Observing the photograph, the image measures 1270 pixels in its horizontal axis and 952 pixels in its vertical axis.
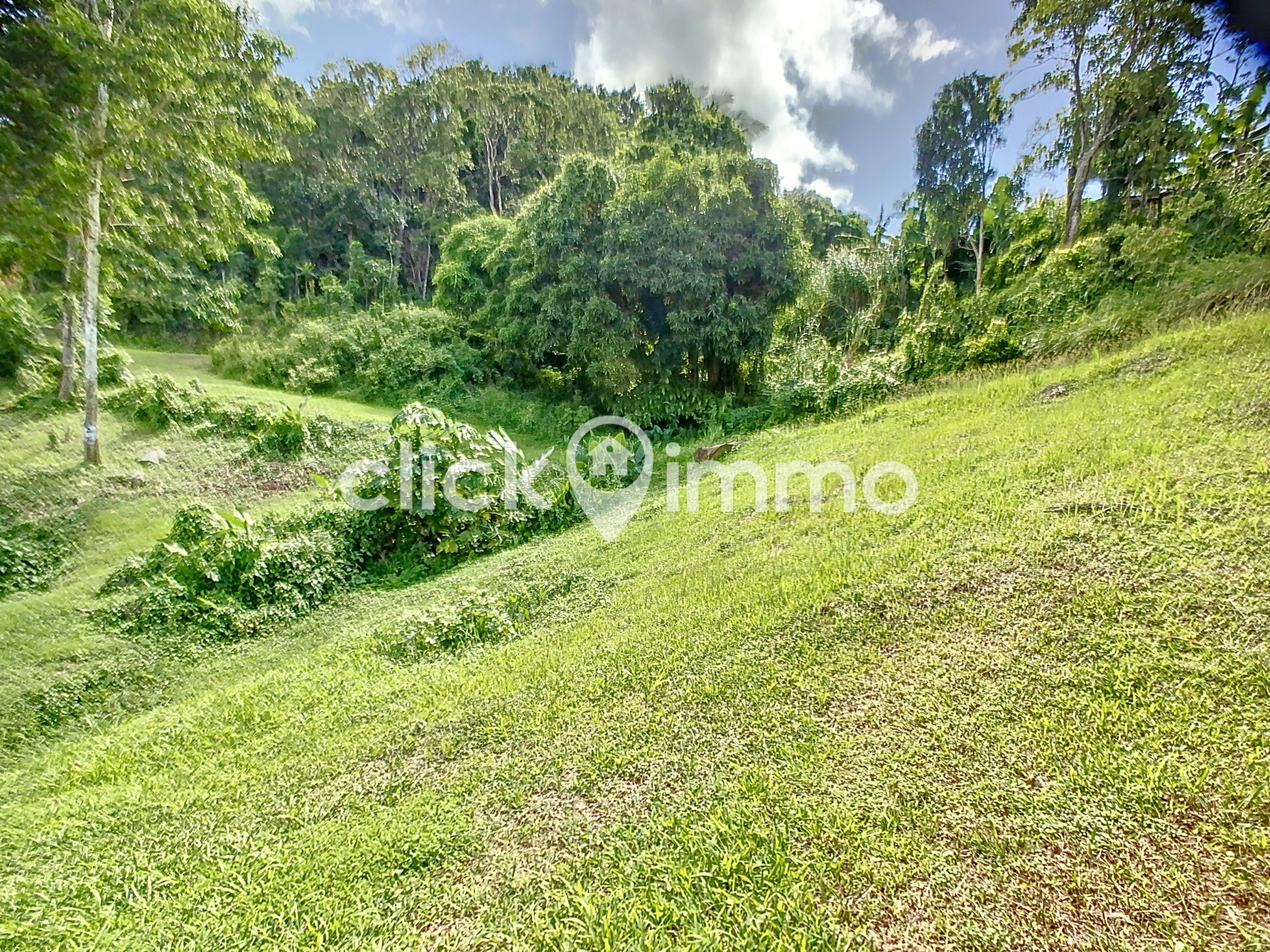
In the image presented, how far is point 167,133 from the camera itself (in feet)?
22.4

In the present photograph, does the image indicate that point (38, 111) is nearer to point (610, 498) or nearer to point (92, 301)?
point (92, 301)

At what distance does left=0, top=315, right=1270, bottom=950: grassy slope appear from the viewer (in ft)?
5.09

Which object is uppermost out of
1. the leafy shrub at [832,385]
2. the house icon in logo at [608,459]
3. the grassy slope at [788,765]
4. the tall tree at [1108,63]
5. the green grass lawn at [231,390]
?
the tall tree at [1108,63]

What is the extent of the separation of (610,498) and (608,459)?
1.02 meters

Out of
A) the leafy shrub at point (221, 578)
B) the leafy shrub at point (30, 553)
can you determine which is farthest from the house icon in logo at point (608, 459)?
the leafy shrub at point (30, 553)

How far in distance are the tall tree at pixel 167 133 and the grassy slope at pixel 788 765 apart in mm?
6817

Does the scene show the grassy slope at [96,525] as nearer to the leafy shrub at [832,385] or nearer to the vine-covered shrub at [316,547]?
the vine-covered shrub at [316,547]

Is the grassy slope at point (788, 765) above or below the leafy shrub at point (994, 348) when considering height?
below

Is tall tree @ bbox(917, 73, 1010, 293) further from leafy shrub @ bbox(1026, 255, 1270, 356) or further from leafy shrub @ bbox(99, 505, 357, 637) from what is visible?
leafy shrub @ bbox(99, 505, 357, 637)

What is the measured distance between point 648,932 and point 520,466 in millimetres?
5310

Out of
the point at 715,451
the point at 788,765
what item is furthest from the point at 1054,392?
the point at 788,765

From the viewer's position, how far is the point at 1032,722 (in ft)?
6.29

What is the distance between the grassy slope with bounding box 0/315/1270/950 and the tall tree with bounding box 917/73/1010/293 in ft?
56.1

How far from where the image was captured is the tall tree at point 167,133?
6.30 meters
